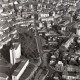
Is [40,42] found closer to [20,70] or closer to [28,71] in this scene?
[28,71]

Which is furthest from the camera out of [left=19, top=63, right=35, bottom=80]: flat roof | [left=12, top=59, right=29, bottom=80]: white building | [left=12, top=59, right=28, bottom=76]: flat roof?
[left=19, top=63, right=35, bottom=80]: flat roof

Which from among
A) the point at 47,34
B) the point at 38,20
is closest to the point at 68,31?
the point at 47,34

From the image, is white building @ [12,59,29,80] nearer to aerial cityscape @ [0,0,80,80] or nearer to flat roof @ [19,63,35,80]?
aerial cityscape @ [0,0,80,80]

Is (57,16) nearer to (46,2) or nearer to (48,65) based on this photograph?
(46,2)

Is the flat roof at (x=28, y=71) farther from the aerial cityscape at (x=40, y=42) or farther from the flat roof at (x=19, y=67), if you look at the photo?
the flat roof at (x=19, y=67)

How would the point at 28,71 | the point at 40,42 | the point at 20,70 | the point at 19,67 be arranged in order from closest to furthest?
the point at 20,70
the point at 19,67
the point at 28,71
the point at 40,42

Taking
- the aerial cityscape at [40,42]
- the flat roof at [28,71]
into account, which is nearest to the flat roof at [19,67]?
the aerial cityscape at [40,42]

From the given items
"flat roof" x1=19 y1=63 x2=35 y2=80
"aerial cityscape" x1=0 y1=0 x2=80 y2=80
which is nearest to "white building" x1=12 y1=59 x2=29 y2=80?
"aerial cityscape" x1=0 y1=0 x2=80 y2=80


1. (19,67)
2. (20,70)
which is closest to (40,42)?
(19,67)
